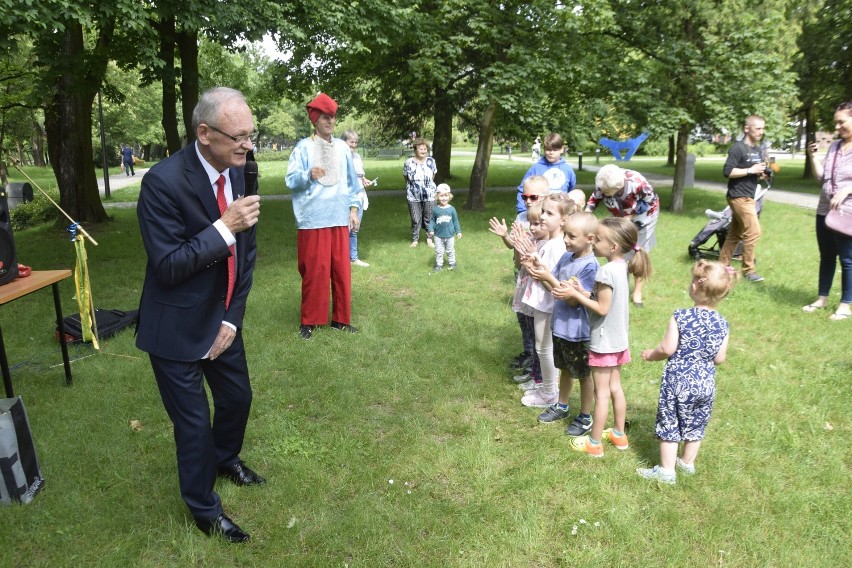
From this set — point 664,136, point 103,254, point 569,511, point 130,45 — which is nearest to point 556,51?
point 664,136

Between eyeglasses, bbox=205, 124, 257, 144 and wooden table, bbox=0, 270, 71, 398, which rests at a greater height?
eyeglasses, bbox=205, 124, 257, 144

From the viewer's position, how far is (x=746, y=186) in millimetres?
7938

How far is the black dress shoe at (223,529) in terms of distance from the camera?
3152 millimetres

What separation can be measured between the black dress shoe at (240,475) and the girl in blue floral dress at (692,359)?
2523mm

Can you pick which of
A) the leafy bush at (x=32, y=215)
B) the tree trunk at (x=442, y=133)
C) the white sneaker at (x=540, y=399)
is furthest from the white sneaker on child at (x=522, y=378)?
the tree trunk at (x=442, y=133)

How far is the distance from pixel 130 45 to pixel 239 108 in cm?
1128

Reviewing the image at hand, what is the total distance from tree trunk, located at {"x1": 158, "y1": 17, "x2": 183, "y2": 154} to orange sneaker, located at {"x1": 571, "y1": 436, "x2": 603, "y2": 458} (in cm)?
796

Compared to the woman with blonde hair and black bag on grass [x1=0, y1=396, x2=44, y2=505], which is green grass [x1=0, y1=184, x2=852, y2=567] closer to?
black bag on grass [x1=0, y1=396, x2=44, y2=505]

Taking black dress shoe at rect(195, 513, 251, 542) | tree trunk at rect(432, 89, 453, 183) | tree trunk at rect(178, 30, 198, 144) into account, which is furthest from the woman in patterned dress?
tree trunk at rect(432, 89, 453, 183)

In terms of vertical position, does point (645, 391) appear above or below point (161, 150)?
below

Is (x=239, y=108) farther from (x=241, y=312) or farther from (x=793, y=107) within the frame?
(x=793, y=107)

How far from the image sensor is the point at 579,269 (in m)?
3.99

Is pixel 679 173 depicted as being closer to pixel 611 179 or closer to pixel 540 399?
pixel 611 179

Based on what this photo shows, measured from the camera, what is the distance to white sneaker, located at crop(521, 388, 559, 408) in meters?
4.71
